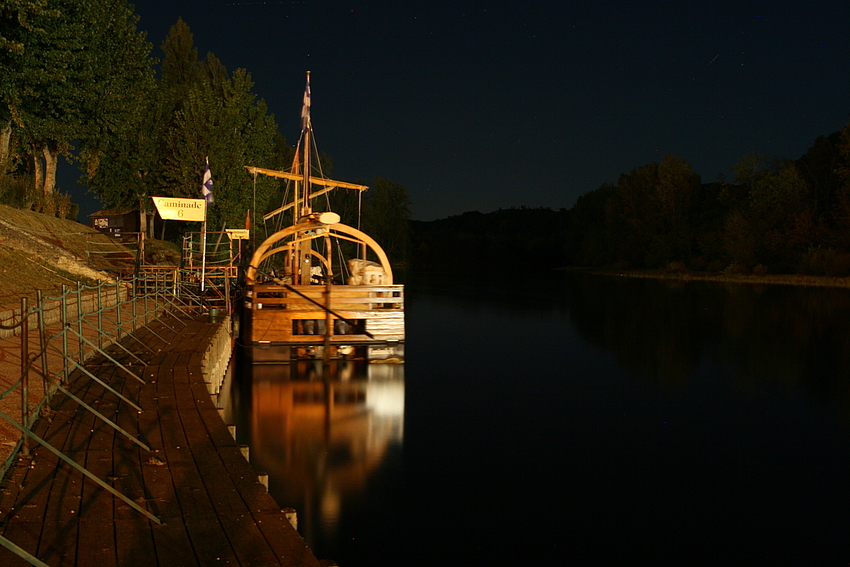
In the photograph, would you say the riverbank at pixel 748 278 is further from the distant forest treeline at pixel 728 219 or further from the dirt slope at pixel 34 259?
the dirt slope at pixel 34 259

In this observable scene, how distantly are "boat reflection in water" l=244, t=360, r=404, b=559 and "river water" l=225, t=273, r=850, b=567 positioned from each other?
0.04 meters

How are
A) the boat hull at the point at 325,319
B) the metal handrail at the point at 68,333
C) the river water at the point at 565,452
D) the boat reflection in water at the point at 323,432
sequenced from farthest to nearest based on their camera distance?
the boat hull at the point at 325,319 → the boat reflection in water at the point at 323,432 → the river water at the point at 565,452 → the metal handrail at the point at 68,333

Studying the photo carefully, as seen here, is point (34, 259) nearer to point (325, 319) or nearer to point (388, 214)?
point (325, 319)

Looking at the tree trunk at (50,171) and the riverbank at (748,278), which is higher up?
the tree trunk at (50,171)

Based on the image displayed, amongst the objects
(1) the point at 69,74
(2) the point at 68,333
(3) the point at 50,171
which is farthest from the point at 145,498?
(3) the point at 50,171

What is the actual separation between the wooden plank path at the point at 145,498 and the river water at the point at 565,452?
1804 millimetres

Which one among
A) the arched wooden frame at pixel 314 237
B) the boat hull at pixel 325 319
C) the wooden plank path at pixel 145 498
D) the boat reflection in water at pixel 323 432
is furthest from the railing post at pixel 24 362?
the arched wooden frame at pixel 314 237

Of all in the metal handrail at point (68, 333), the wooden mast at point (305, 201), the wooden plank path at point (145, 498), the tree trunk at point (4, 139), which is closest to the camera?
the wooden plank path at point (145, 498)

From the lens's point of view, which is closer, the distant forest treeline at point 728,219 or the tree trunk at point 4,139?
the tree trunk at point 4,139

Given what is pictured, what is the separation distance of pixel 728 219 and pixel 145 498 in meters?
66.4

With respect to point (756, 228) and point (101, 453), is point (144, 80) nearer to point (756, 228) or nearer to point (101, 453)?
point (101, 453)

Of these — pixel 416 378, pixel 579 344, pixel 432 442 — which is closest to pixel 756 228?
pixel 579 344

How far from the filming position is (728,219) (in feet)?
211

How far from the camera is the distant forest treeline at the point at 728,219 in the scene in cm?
5841
